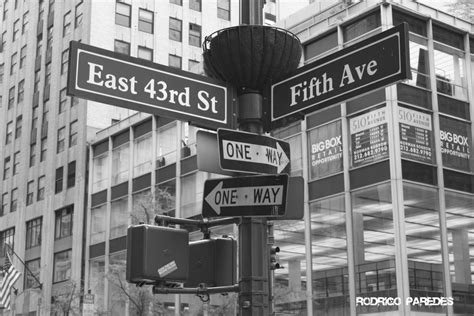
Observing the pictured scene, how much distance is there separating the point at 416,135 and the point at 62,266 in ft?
92.5

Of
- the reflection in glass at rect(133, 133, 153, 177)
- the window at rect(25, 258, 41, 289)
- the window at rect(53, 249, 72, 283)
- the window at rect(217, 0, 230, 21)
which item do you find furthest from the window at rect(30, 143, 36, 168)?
the window at rect(217, 0, 230, 21)

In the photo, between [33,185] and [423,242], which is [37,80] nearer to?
[33,185]

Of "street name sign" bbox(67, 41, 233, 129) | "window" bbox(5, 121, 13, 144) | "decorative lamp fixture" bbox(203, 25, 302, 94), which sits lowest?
"street name sign" bbox(67, 41, 233, 129)

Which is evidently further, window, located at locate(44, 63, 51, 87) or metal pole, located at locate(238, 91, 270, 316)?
window, located at locate(44, 63, 51, 87)

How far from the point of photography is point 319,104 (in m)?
6.36

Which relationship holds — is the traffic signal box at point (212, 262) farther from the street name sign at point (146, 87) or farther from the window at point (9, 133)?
the window at point (9, 133)

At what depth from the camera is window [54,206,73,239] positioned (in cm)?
5019

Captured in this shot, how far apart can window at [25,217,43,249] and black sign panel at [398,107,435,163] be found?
32.5 m

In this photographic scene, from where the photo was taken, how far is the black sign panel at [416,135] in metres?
28.8

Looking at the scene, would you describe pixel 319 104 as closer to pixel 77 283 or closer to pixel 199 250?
pixel 199 250

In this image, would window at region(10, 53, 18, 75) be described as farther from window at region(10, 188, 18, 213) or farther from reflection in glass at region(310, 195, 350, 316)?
reflection in glass at region(310, 195, 350, 316)

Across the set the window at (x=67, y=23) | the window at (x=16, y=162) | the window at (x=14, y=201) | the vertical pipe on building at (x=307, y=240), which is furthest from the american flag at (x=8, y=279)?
the vertical pipe on building at (x=307, y=240)

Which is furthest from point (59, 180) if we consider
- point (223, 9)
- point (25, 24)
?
point (223, 9)

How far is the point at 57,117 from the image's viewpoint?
54.3m
